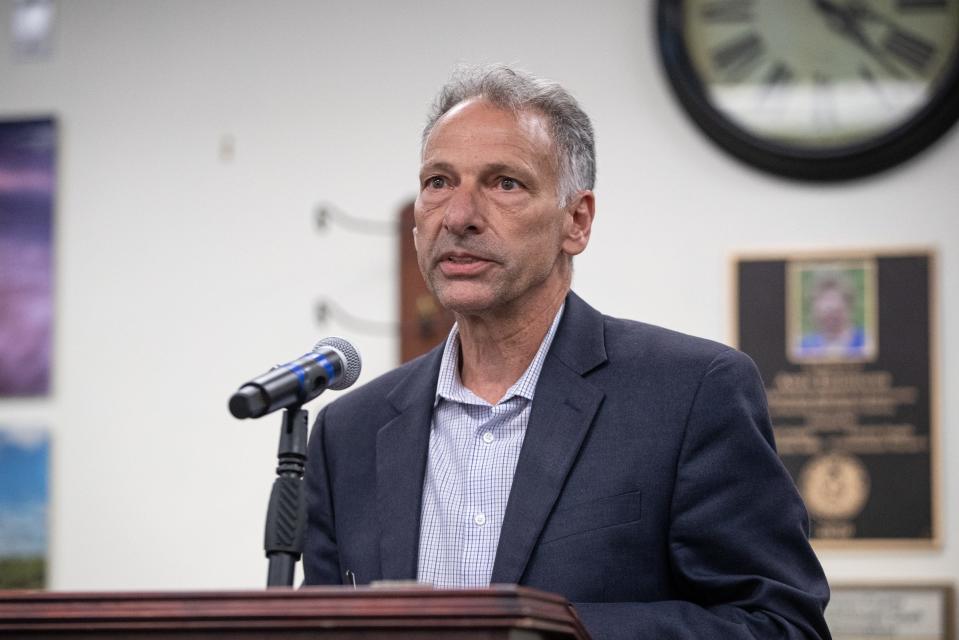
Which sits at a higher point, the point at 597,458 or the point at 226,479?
the point at 597,458

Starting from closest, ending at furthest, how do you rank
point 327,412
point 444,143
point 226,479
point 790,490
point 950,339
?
point 790,490, point 444,143, point 327,412, point 950,339, point 226,479

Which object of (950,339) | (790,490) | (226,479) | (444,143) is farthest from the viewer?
(226,479)

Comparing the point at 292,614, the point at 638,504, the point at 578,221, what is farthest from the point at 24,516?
the point at 292,614

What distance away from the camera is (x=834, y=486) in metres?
3.58

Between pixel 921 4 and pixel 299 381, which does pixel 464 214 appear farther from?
pixel 921 4

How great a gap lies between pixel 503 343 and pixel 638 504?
14.0 inches

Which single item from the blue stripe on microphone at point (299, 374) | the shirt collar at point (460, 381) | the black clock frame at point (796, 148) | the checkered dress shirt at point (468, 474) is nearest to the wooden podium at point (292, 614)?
the blue stripe on microphone at point (299, 374)

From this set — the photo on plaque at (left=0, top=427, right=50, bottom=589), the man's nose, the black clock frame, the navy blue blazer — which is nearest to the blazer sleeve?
the navy blue blazer

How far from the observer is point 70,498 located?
4.02 metres

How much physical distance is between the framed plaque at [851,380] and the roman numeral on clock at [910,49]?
20.9 inches

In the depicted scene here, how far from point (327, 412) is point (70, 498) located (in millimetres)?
2175

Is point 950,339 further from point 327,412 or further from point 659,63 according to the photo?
point 327,412

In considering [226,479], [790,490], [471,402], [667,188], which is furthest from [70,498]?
[790,490]

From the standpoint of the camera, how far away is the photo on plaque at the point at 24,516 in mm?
4000
